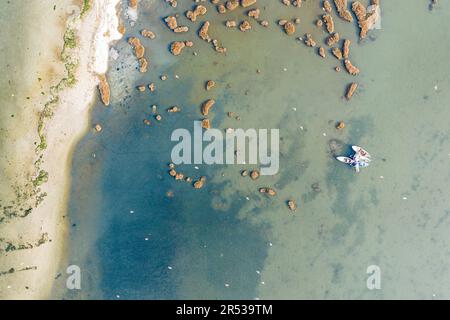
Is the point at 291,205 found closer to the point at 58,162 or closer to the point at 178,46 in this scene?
the point at 178,46

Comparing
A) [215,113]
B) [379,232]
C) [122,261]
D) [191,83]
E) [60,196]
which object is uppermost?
[191,83]

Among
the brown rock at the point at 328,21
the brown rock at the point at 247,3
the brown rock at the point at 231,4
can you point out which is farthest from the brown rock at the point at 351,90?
the brown rock at the point at 231,4

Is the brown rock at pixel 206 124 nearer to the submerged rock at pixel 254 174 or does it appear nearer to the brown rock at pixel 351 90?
the submerged rock at pixel 254 174

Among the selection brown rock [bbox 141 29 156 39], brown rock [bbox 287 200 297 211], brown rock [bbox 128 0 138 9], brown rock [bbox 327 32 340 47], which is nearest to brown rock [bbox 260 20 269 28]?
brown rock [bbox 327 32 340 47]

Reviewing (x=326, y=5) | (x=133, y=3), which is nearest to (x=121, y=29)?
(x=133, y=3)

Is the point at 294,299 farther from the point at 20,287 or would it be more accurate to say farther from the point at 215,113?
the point at 20,287
